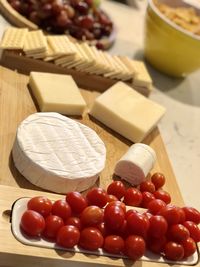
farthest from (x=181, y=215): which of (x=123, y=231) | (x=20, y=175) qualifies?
(x=20, y=175)

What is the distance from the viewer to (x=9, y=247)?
2.44 ft

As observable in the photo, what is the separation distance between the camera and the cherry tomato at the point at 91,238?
2.53ft

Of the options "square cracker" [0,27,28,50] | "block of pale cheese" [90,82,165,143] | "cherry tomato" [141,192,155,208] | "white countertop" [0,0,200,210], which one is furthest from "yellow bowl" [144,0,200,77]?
"cherry tomato" [141,192,155,208]

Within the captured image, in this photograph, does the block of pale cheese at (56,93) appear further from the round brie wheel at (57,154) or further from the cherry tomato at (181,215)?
the cherry tomato at (181,215)

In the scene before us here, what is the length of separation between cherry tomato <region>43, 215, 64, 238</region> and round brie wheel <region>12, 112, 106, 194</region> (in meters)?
0.17

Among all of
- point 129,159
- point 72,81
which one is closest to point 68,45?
point 72,81

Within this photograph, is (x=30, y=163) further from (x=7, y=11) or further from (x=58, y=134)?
(x=7, y=11)

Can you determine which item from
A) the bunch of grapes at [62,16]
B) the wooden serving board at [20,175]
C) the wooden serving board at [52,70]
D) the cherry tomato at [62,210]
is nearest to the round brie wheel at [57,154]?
the wooden serving board at [20,175]

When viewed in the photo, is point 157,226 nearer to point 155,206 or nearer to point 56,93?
point 155,206

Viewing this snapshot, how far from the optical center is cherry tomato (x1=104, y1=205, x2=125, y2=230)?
30.9 inches

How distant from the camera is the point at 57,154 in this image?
0.97 metres

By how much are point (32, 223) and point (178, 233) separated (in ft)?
0.80

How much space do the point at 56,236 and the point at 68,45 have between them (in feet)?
2.15

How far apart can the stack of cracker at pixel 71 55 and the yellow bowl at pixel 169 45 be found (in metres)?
0.15
